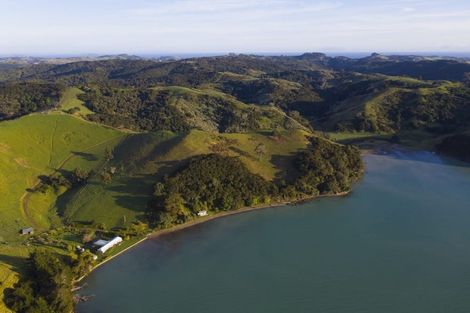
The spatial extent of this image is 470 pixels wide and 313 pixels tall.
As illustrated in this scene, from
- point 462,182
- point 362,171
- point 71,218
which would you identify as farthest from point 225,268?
point 462,182

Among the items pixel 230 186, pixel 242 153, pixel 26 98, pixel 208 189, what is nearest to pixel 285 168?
pixel 242 153

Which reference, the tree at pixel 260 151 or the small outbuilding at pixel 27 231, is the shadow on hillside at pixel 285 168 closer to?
the tree at pixel 260 151

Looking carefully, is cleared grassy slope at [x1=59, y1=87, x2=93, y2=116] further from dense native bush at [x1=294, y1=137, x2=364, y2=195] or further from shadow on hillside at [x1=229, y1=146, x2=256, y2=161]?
dense native bush at [x1=294, y1=137, x2=364, y2=195]

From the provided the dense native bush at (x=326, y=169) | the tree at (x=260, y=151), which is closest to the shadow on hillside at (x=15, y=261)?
the dense native bush at (x=326, y=169)

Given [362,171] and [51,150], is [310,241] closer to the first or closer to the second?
[362,171]

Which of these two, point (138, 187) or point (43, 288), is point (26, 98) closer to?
point (138, 187)
